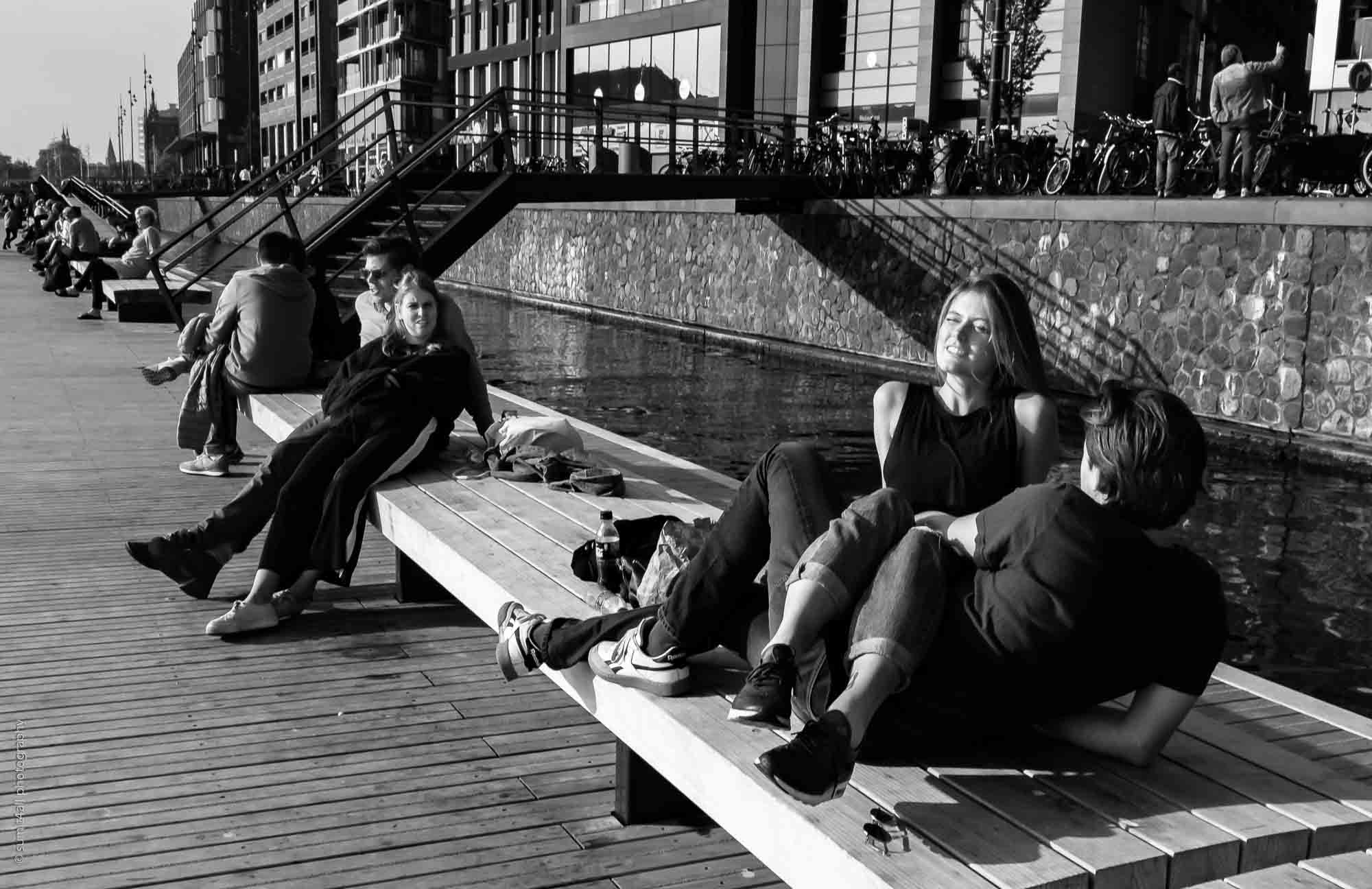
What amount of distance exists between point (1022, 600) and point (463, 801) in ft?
5.50

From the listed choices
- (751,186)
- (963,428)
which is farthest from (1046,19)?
(963,428)

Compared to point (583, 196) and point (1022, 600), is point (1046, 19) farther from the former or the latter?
point (1022, 600)

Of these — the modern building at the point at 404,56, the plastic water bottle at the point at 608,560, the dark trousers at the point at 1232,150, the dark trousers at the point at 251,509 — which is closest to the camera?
the plastic water bottle at the point at 608,560

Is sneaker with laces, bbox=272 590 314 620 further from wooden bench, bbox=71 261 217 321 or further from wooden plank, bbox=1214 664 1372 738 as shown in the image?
wooden bench, bbox=71 261 217 321

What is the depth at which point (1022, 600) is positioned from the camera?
244 cm

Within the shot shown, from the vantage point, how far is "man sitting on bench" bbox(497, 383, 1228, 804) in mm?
2395

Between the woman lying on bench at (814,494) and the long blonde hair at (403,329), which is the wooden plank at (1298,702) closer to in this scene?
the woman lying on bench at (814,494)

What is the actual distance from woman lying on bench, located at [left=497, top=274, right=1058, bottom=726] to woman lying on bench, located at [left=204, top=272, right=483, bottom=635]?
5.25 ft

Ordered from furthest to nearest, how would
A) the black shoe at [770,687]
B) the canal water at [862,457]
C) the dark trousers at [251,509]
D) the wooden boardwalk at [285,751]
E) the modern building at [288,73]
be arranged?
1. the modern building at [288,73]
2. the canal water at [862,457]
3. the dark trousers at [251,509]
4. the wooden boardwalk at [285,751]
5. the black shoe at [770,687]

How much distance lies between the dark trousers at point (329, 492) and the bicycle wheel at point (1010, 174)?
15.0 m

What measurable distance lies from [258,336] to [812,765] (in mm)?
5659

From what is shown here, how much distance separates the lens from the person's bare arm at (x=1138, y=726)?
2.45m

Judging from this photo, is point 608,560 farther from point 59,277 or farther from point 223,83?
point 223,83

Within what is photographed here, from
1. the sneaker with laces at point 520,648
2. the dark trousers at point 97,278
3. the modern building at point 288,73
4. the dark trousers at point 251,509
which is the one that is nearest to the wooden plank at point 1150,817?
the sneaker with laces at point 520,648
